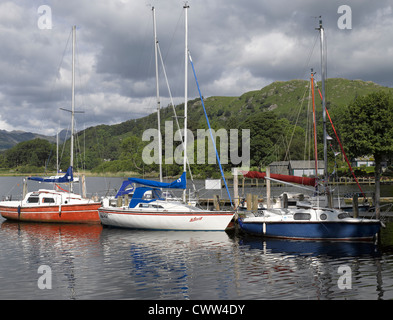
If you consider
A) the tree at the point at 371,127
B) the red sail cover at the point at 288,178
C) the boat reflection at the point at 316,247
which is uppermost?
the tree at the point at 371,127

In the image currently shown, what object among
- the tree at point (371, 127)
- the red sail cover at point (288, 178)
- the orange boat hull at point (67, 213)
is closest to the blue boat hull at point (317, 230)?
the red sail cover at point (288, 178)

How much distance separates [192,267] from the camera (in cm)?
1938

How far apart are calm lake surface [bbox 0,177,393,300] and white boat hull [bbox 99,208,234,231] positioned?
91cm

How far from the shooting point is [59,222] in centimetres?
3556

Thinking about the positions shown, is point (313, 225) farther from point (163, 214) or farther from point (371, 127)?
point (371, 127)

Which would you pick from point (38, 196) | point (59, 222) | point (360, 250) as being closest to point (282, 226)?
point (360, 250)

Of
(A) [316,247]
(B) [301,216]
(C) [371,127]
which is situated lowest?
(A) [316,247]

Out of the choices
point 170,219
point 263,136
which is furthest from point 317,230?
point 263,136

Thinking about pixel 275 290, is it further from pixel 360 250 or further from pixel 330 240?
pixel 330 240

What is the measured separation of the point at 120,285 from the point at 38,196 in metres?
23.5

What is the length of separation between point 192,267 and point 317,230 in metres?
10.4

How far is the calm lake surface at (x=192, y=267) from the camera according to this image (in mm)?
15328

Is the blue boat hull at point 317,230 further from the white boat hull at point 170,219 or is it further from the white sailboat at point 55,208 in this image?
the white sailboat at point 55,208

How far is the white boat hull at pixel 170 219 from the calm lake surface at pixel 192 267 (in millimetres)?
912
